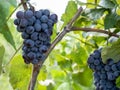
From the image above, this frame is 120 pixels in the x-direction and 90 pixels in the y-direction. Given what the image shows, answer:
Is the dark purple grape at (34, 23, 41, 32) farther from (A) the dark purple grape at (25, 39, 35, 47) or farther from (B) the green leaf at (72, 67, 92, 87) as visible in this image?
(B) the green leaf at (72, 67, 92, 87)

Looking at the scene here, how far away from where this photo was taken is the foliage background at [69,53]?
2.60ft

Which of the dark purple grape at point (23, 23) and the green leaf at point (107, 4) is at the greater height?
the dark purple grape at point (23, 23)

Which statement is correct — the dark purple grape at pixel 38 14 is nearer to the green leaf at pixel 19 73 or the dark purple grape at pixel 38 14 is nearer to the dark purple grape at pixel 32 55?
the dark purple grape at pixel 32 55

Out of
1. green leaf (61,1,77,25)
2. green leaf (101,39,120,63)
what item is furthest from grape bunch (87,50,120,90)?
green leaf (61,1,77,25)

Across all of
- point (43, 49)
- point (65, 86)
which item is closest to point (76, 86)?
point (65, 86)

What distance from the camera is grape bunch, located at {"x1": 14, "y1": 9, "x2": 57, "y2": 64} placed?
62cm

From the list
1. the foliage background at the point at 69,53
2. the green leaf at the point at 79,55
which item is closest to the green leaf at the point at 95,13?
the foliage background at the point at 69,53

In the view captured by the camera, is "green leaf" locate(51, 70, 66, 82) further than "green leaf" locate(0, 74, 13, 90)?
Yes

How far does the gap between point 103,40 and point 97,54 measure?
156 millimetres

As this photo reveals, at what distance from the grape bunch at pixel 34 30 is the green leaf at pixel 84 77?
35 centimetres

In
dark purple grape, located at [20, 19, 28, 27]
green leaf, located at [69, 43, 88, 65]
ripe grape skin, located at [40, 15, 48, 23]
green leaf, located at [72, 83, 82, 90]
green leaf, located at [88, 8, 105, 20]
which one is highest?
dark purple grape, located at [20, 19, 28, 27]

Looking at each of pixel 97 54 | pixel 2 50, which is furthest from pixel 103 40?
pixel 2 50

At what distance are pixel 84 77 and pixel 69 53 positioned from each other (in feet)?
0.33

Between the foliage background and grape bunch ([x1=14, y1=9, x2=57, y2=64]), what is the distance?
0.03 metres
